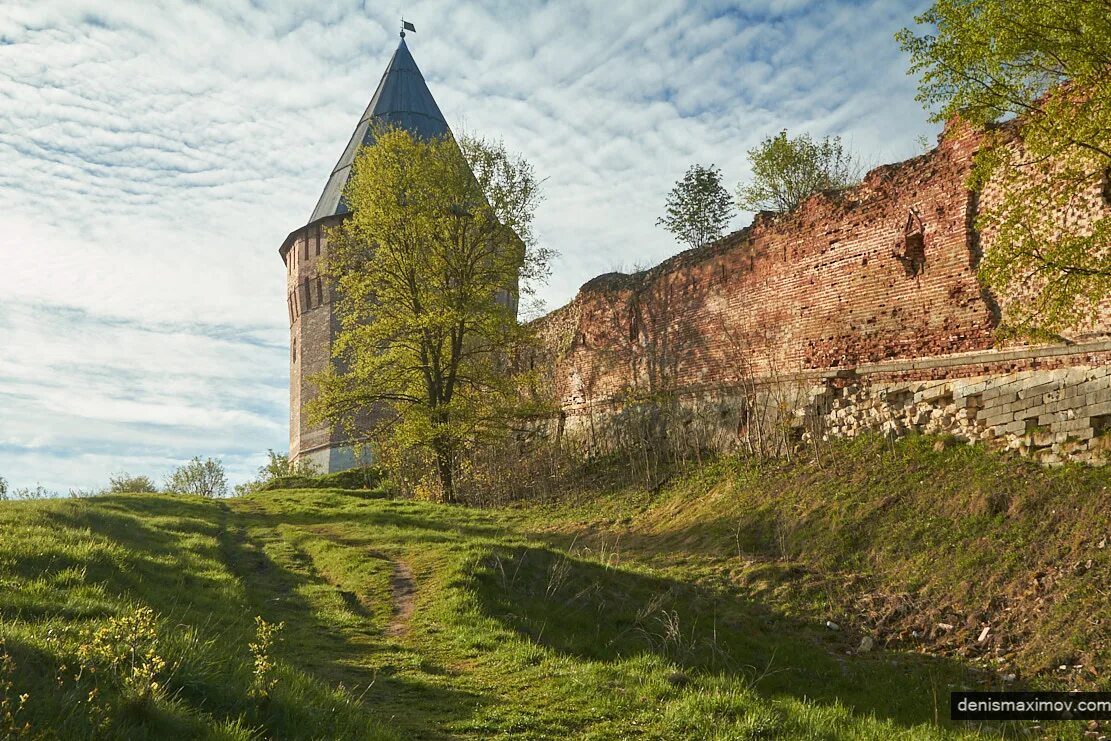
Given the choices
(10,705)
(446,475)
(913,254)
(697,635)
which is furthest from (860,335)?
(10,705)

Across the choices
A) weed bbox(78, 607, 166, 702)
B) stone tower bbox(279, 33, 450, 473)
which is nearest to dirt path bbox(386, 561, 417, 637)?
weed bbox(78, 607, 166, 702)

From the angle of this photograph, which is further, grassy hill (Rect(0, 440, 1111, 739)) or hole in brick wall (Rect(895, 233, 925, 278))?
hole in brick wall (Rect(895, 233, 925, 278))

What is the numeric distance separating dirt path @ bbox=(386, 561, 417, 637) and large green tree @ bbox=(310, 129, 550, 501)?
324 inches

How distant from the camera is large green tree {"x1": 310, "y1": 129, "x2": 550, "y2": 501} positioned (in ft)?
61.2

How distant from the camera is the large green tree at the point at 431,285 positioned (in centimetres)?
1866

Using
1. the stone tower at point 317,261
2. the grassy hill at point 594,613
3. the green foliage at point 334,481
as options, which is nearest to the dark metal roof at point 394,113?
the stone tower at point 317,261

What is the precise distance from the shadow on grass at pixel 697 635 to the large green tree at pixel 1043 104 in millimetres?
4423

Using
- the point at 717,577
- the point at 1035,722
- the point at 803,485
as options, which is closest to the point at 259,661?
the point at 1035,722

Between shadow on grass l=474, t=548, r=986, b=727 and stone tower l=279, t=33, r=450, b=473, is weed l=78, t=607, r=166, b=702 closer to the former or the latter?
shadow on grass l=474, t=548, r=986, b=727

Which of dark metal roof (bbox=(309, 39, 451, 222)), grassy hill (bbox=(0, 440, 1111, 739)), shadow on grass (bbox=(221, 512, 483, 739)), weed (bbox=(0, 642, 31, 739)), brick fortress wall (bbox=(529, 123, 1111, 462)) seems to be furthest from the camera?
dark metal roof (bbox=(309, 39, 451, 222))

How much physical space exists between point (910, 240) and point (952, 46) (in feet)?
13.4

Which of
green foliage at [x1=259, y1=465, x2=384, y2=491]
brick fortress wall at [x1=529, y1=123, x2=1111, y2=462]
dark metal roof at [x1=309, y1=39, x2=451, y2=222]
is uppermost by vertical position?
dark metal roof at [x1=309, y1=39, x2=451, y2=222]

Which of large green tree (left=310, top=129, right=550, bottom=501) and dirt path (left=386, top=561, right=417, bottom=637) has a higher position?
large green tree (left=310, top=129, right=550, bottom=501)

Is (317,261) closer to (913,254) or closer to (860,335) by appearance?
(860,335)
